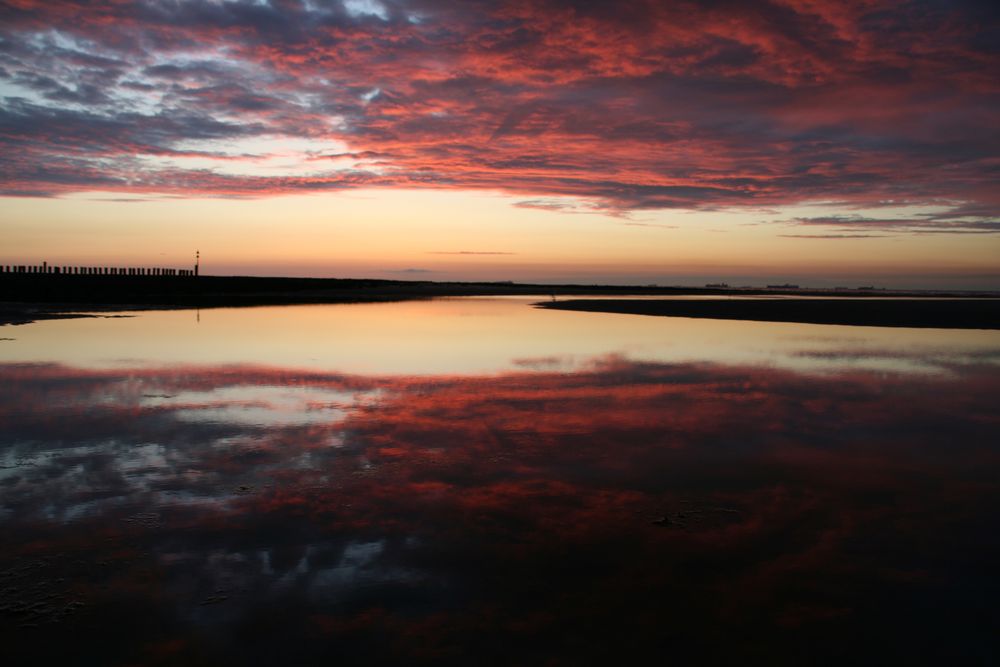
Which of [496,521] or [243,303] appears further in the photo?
[243,303]

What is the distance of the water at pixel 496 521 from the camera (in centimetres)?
542

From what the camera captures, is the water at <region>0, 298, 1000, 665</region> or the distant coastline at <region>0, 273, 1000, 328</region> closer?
the water at <region>0, 298, 1000, 665</region>

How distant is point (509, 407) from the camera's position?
14234mm

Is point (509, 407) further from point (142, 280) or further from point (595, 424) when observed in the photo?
point (142, 280)

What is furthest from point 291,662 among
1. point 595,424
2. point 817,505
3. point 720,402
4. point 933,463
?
point 720,402

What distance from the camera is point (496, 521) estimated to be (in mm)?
7758

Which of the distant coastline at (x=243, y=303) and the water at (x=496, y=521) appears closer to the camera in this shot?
the water at (x=496, y=521)

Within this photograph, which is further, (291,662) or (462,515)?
(462,515)

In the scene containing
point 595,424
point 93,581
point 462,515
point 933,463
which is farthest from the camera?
point 595,424

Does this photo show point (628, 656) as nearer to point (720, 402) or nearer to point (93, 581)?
point (93, 581)

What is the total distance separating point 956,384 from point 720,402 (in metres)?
6.74

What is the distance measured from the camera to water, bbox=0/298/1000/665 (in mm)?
5418

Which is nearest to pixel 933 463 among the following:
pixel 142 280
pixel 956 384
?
pixel 956 384

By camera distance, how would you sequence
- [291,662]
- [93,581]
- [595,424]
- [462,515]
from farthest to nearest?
[595,424]
[462,515]
[93,581]
[291,662]
